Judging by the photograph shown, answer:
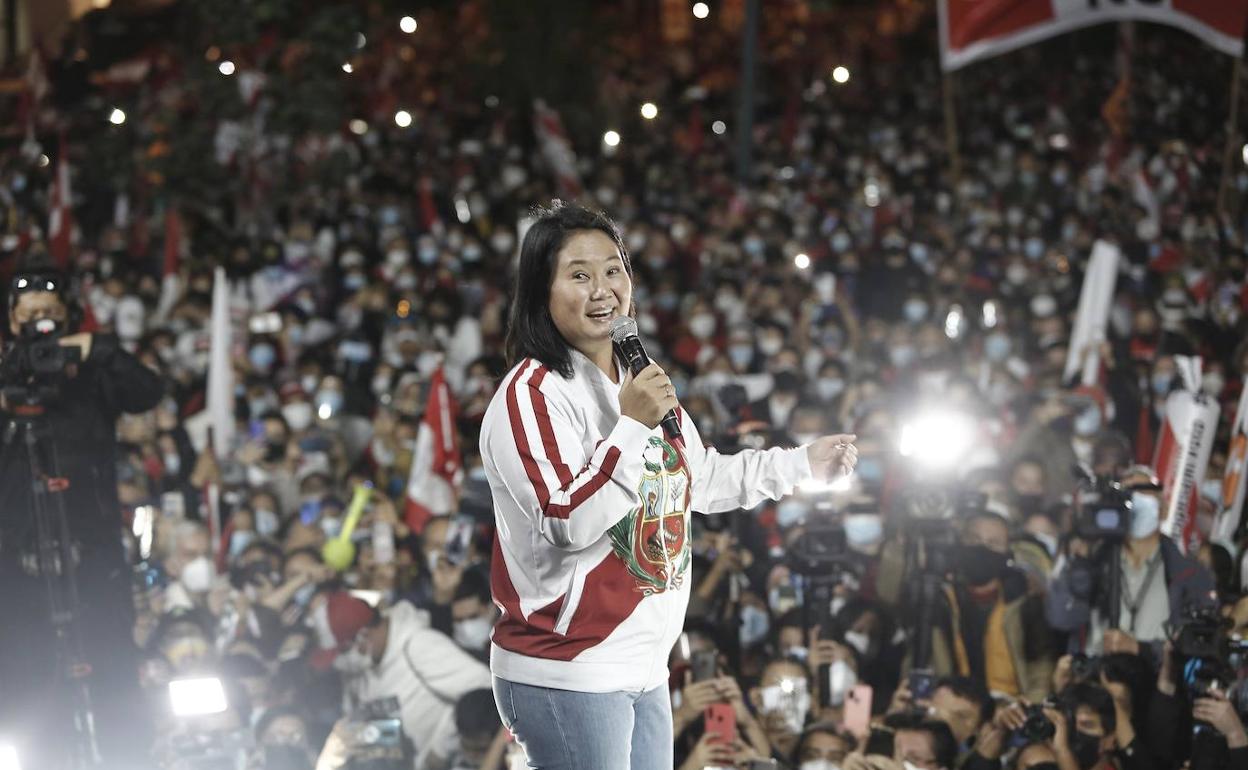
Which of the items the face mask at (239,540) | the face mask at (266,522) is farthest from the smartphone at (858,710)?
the face mask at (266,522)

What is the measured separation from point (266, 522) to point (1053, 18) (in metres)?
6.76

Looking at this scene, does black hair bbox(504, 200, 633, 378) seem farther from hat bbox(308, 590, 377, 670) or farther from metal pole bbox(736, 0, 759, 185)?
metal pole bbox(736, 0, 759, 185)

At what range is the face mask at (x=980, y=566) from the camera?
6785 millimetres

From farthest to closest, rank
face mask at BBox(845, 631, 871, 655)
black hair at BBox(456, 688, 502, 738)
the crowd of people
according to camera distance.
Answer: face mask at BBox(845, 631, 871, 655)
black hair at BBox(456, 688, 502, 738)
the crowd of people

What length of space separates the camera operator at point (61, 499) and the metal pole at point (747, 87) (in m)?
12.4

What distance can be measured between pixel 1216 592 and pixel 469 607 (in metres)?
3.22

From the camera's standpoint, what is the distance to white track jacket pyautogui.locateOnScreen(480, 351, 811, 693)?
9.72 ft

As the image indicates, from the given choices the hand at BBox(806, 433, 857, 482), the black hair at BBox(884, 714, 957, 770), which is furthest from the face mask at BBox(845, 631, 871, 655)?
the hand at BBox(806, 433, 857, 482)

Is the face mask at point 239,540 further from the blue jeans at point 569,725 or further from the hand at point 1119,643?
the blue jeans at point 569,725

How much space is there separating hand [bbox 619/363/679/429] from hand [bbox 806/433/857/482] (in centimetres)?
59

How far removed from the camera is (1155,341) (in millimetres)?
10156

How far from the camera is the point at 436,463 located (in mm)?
9258

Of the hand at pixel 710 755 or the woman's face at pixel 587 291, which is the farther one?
the hand at pixel 710 755

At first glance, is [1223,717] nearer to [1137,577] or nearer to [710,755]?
[1137,577]
